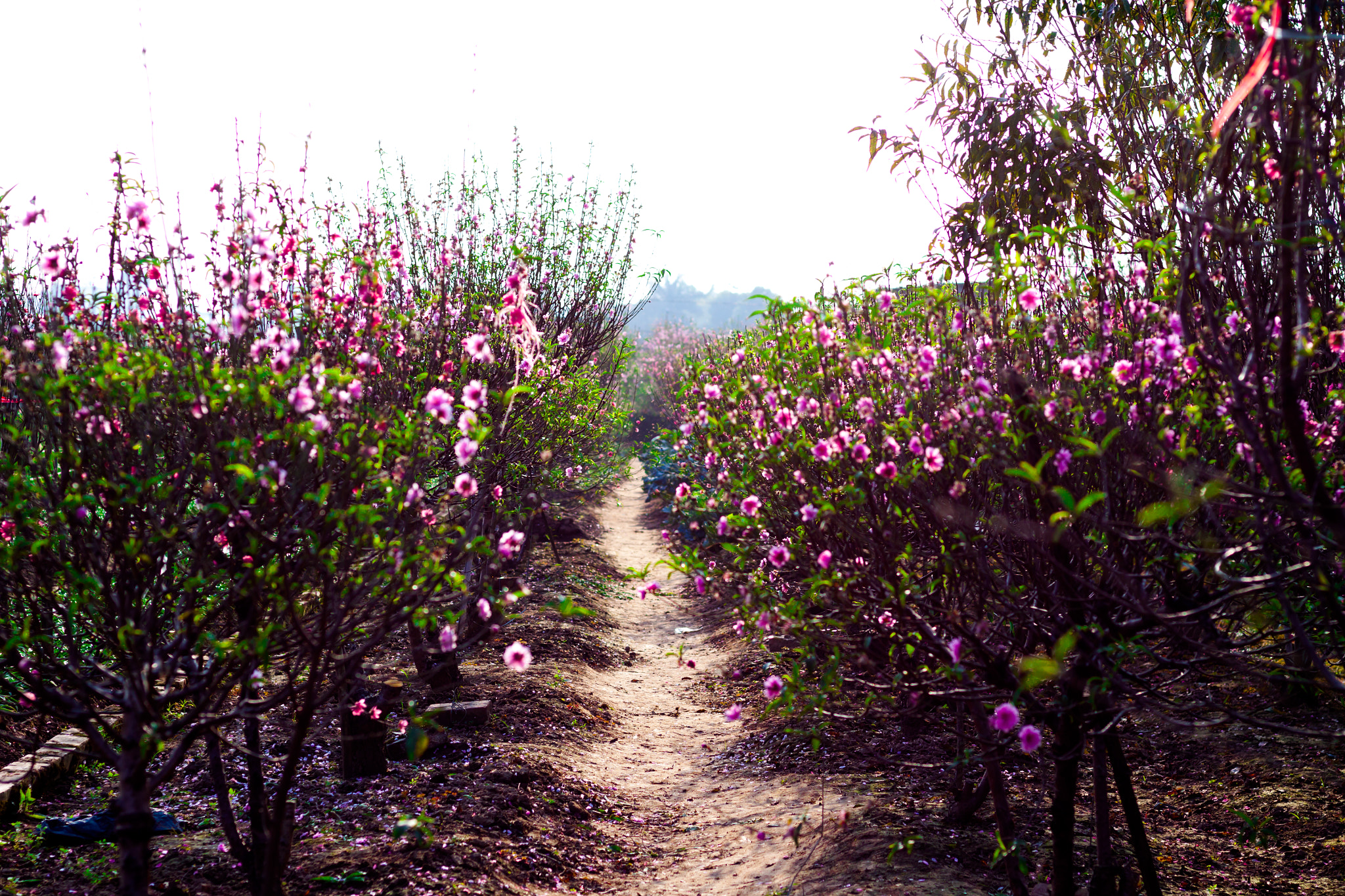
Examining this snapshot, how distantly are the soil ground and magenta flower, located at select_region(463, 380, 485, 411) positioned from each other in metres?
1.11

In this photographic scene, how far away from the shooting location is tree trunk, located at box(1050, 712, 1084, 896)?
346 centimetres

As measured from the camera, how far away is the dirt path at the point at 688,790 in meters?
5.20

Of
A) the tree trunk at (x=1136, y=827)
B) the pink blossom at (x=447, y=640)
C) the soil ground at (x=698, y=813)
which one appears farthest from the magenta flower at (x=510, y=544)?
the tree trunk at (x=1136, y=827)

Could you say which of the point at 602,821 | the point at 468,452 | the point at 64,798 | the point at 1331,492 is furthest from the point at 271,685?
the point at 1331,492

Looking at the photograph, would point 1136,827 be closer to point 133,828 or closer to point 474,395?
point 474,395

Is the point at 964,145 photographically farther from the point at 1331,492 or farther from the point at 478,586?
the point at 478,586

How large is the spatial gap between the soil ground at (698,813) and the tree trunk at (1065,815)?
520mm

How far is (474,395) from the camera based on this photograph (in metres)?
3.12

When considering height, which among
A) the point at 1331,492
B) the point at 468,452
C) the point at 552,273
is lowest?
the point at 1331,492

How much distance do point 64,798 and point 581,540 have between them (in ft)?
36.6

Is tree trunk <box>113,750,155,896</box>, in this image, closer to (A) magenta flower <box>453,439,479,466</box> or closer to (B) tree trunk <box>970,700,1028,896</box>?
(A) magenta flower <box>453,439,479,466</box>

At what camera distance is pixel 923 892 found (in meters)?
4.42

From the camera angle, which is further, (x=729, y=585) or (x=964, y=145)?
(x=964, y=145)

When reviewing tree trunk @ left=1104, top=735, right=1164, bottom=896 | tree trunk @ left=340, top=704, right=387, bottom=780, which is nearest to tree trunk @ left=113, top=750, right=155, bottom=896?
tree trunk @ left=340, top=704, right=387, bottom=780
